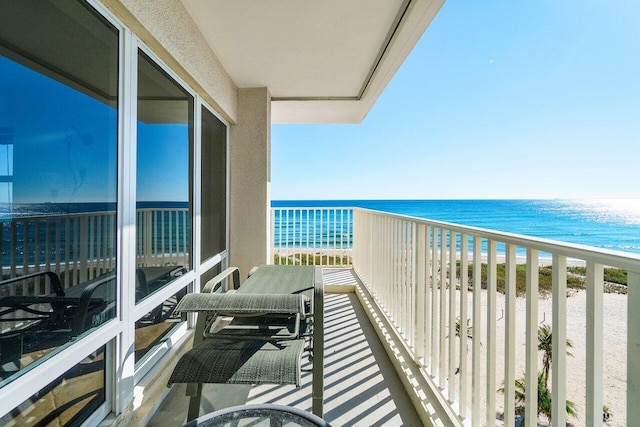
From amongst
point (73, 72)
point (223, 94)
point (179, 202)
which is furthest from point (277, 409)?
point (223, 94)

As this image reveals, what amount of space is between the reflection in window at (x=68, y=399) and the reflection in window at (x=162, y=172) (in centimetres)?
46

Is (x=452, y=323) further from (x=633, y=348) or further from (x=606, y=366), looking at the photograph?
(x=606, y=366)

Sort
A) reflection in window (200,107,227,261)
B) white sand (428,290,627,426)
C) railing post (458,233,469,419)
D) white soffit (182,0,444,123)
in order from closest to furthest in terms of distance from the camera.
→ 1. white sand (428,290,627,426)
2. railing post (458,233,469,419)
3. white soffit (182,0,444,123)
4. reflection in window (200,107,227,261)

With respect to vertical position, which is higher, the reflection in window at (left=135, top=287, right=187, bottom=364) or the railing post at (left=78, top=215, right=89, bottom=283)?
the railing post at (left=78, top=215, right=89, bottom=283)

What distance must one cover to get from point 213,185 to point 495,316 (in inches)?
110

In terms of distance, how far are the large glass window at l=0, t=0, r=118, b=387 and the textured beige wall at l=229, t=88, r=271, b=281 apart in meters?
2.21

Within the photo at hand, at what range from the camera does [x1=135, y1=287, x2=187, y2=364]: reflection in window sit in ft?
6.38

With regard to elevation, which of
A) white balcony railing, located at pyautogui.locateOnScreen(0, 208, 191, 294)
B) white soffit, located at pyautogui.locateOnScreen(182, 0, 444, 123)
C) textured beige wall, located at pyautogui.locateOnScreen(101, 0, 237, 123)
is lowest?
white balcony railing, located at pyautogui.locateOnScreen(0, 208, 191, 294)

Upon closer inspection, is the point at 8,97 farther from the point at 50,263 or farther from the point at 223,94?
the point at 223,94

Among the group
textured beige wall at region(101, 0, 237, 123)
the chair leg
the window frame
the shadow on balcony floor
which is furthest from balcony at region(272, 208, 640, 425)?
textured beige wall at region(101, 0, 237, 123)

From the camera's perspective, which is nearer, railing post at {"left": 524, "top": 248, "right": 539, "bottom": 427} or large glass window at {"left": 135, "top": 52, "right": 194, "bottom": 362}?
railing post at {"left": 524, "top": 248, "right": 539, "bottom": 427}

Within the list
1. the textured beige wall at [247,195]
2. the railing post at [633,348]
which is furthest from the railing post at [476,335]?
the textured beige wall at [247,195]

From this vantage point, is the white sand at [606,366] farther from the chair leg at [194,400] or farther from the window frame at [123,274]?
the window frame at [123,274]

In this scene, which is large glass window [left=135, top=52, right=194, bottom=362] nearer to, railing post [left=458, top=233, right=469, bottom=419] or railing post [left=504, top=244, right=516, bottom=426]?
railing post [left=458, top=233, right=469, bottom=419]
